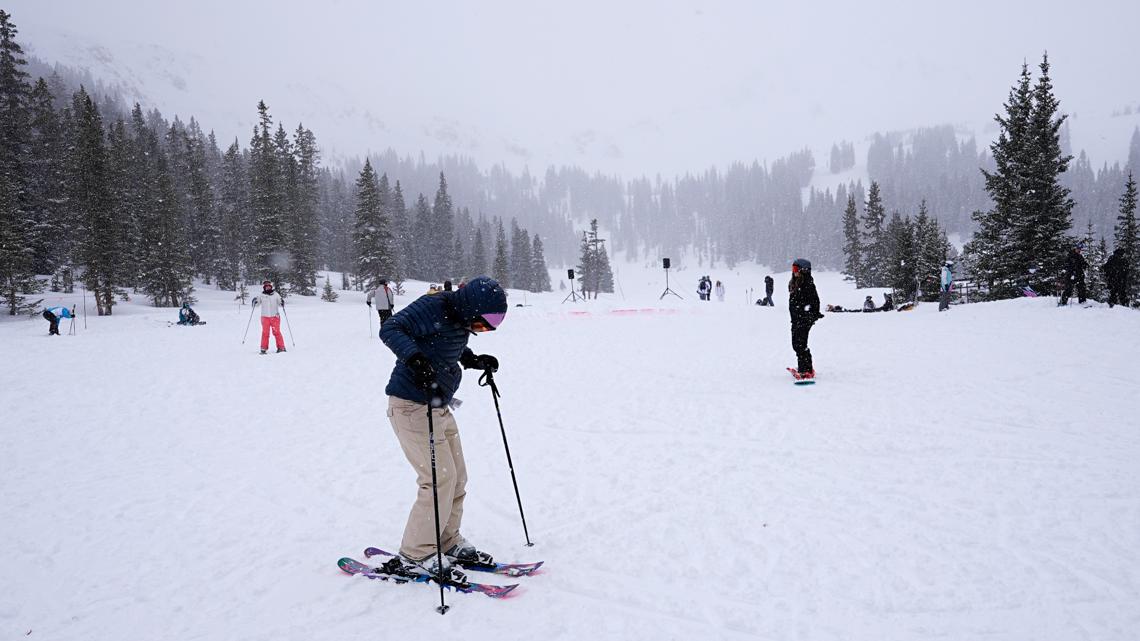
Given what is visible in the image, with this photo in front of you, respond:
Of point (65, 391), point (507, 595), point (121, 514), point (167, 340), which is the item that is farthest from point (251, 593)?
point (167, 340)

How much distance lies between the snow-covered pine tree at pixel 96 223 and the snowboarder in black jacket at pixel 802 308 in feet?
120

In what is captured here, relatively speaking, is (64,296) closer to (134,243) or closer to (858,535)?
(134,243)

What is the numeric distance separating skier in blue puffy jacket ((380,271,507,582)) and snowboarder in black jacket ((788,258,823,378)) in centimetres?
766

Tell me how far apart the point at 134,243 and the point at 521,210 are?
148 metres

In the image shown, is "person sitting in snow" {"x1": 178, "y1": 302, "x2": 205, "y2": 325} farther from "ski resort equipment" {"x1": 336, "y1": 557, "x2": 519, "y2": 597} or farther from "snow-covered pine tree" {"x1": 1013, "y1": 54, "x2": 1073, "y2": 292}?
"snow-covered pine tree" {"x1": 1013, "y1": 54, "x2": 1073, "y2": 292}

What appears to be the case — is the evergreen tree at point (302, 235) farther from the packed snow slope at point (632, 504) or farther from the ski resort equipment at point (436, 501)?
the ski resort equipment at point (436, 501)

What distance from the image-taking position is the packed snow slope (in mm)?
3617

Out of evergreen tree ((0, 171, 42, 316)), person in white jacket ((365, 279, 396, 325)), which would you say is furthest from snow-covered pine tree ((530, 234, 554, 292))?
person in white jacket ((365, 279, 396, 325))

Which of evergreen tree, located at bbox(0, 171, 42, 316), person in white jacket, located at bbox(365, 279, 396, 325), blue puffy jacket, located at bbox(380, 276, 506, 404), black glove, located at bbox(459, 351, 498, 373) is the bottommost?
black glove, located at bbox(459, 351, 498, 373)

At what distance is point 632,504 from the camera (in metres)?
5.38

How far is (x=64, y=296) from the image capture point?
31.9m

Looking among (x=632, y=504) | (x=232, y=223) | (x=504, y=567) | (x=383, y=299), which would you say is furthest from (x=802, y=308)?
(x=232, y=223)

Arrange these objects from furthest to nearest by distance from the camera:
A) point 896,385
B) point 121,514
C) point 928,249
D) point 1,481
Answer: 1. point 928,249
2. point 896,385
3. point 1,481
4. point 121,514

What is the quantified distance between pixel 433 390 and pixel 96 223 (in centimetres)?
3794
